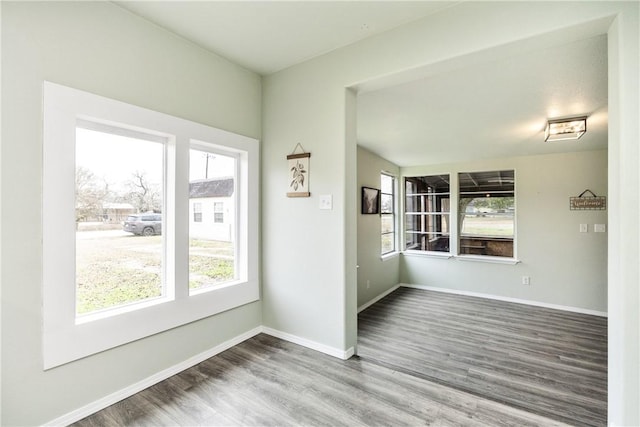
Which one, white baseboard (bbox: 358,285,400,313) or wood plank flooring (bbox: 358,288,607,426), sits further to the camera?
white baseboard (bbox: 358,285,400,313)

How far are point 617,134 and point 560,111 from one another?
65.2 inches

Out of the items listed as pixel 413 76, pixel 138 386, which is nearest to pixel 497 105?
pixel 413 76

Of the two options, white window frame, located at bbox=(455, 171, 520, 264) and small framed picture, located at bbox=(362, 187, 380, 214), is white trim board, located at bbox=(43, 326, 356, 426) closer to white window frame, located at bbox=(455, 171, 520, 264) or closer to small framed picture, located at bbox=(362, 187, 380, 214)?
small framed picture, located at bbox=(362, 187, 380, 214)

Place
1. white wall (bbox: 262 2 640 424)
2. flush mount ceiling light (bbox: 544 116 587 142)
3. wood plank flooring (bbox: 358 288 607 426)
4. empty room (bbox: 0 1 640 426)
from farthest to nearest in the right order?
flush mount ceiling light (bbox: 544 116 587 142)
wood plank flooring (bbox: 358 288 607 426)
empty room (bbox: 0 1 640 426)
white wall (bbox: 262 2 640 424)

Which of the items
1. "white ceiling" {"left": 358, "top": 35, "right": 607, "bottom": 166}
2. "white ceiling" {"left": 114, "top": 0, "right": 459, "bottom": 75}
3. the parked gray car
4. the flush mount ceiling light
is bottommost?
the parked gray car

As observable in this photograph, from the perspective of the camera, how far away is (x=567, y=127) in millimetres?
3078

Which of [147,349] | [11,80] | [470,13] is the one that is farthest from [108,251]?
[470,13]

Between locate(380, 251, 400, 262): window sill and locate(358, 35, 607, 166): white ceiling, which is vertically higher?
locate(358, 35, 607, 166): white ceiling

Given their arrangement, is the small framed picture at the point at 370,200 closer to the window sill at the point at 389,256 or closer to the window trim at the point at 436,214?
the window sill at the point at 389,256

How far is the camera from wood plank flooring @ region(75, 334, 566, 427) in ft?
5.85

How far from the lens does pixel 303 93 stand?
108 inches

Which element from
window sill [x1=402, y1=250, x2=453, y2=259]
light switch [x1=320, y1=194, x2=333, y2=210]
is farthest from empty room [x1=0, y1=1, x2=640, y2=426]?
window sill [x1=402, y1=250, x2=453, y2=259]

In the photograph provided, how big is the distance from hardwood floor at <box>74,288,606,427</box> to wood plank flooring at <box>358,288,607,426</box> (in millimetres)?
12

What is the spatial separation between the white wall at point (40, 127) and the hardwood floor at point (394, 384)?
0.24 m
